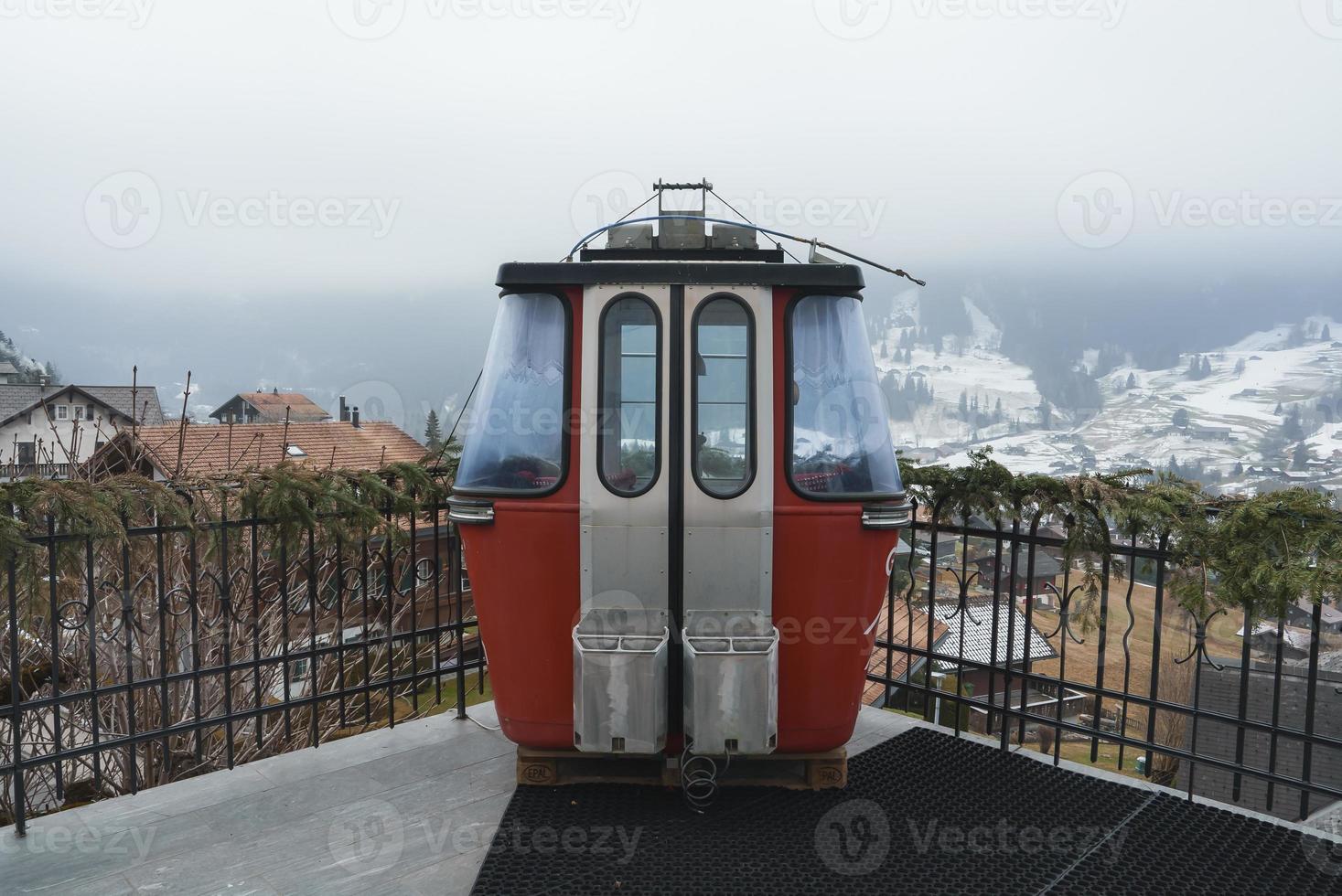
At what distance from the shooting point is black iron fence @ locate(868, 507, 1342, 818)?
138 inches

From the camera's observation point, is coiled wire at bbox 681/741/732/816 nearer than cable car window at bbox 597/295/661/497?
No

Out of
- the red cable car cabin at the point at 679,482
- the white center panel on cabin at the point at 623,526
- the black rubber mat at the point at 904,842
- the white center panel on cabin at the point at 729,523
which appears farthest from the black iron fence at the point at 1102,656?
the white center panel on cabin at the point at 623,526

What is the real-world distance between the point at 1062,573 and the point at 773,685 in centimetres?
183

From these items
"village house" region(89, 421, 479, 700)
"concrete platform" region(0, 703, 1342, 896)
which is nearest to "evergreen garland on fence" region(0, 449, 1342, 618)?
"village house" region(89, 421, 479, 700)

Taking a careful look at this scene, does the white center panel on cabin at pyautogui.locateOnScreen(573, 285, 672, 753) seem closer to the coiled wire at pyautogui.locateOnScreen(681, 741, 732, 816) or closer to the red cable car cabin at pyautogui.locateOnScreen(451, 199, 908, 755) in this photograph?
the red cable car cabin at pyautogui.locateOnScreen(451, 199, 908, 755)

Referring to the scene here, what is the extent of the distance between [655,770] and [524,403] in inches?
74.9

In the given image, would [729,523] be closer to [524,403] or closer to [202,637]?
[524,403]

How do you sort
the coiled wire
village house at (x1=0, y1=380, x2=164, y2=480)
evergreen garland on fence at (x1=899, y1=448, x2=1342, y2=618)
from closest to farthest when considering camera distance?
evergreen garland on fence at (x1=899, y1=448, x2=1342, y2=618)
the coiled wire
village house at (x1=0, y1=380, x2=164, y2=480)

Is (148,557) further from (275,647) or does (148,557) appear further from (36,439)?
(275,647)

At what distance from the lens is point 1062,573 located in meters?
4.13

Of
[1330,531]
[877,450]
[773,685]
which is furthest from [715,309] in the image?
[1330,531]

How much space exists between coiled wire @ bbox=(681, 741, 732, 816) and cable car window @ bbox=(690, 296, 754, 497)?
Result: 1305mm

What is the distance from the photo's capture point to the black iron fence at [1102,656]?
350cm

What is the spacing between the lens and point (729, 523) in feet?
11.4
